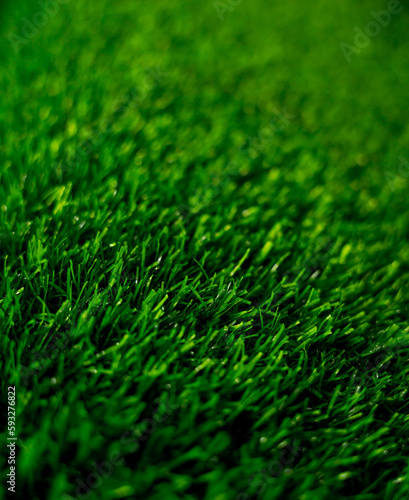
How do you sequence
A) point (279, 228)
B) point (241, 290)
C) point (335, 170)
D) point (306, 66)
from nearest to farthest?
point (241, 290)
point (279, 228)
point (335, 170)
point (306, 66)

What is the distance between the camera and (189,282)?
1.30 m

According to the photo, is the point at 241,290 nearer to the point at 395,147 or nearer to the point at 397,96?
the point at 395,147

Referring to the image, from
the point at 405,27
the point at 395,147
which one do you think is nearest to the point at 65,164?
the point at 395,147

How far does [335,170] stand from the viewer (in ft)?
7.06

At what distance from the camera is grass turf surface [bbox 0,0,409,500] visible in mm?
908

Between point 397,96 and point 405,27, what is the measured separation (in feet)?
7.34

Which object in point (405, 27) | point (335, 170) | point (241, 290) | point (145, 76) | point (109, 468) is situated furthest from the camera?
point (405, 27)

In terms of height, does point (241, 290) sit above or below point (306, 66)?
below

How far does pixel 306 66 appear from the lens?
312 cm

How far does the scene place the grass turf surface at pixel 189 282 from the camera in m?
0.91

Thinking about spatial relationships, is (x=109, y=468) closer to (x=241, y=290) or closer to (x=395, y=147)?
(x=241, y=290)

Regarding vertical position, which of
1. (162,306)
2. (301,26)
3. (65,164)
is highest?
(301,26)

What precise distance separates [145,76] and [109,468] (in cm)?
209

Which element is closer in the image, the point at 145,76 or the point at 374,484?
the point at 374,484
